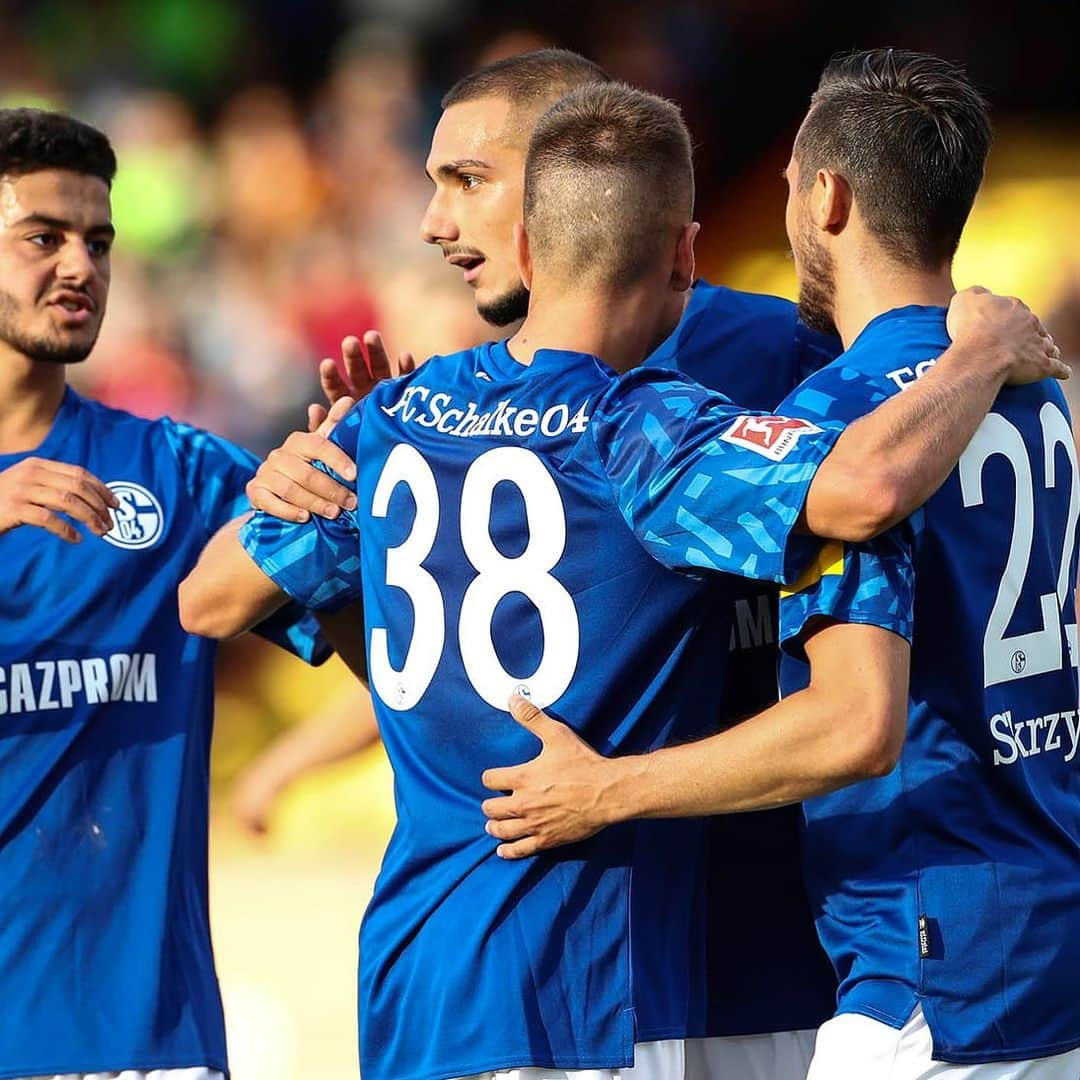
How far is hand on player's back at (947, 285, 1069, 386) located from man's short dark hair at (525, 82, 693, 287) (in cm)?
44

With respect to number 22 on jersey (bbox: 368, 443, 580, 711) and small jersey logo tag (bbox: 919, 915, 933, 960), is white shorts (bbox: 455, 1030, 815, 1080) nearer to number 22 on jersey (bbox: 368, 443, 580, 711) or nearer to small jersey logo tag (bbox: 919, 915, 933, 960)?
small jersey logo tag (bbox: 919, 915, 933, 960)

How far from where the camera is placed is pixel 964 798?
253 centimetres

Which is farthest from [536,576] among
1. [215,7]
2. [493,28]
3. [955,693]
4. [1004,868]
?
[215,7]

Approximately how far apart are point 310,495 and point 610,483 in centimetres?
59

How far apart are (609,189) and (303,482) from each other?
687 millimetres

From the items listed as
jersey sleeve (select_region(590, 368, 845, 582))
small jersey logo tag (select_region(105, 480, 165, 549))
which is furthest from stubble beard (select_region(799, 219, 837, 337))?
small jersey logo tag (select_region(105, 480, 165, 549))

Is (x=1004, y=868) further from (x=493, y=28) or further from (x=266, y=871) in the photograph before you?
(x=493, y=28)

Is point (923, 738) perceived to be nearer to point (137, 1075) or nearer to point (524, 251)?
point (524, 251)

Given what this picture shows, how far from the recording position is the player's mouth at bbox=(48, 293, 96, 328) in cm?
384

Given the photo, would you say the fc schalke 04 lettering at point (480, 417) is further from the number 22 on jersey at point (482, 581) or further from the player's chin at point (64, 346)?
the player's chin at point (64, 346)

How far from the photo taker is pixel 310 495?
112 inches

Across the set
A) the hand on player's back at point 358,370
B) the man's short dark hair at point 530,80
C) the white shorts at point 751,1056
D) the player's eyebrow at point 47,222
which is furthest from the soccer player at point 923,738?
the player's eyebrow at point 47,222

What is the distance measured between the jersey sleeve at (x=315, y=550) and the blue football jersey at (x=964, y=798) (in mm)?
765

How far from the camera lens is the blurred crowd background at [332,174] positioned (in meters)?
9.42
